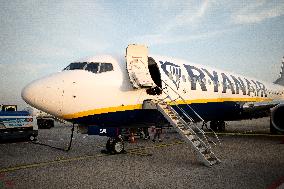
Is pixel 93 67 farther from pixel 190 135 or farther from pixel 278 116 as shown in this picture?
pixel 278 116

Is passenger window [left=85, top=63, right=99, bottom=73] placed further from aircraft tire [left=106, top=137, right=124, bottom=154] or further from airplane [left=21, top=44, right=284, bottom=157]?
aircraft tire [left=106, top=137, right=124, bottom=154]

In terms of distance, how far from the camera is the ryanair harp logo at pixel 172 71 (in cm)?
1326

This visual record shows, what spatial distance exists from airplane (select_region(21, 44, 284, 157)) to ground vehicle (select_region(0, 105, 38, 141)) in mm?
7593

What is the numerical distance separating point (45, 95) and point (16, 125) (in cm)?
944

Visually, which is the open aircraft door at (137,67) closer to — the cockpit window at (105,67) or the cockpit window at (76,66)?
the cockpit window at (105,67)

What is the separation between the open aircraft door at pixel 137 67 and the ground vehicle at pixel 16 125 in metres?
9.59

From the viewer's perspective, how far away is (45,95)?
31.7 ft

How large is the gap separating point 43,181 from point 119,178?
6.99ft

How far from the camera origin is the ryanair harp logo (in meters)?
13.3

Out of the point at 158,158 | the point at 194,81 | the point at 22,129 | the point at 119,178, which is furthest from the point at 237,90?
the point at 22,129

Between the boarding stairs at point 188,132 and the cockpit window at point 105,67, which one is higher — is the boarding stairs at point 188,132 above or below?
below

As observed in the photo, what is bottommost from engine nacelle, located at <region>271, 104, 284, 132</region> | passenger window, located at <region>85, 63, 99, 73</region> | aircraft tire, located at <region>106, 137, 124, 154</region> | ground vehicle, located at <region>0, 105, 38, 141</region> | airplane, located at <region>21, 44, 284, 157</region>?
ground vehicle, located at <region>0, 105, 38, 141</region>

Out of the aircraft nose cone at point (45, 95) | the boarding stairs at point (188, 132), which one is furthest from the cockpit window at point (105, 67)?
the boarding stairs at point (188, 132)

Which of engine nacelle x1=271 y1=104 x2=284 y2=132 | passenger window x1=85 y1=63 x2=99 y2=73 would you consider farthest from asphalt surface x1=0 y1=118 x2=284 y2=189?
passenger window x1=85 y1=63 x2=99 y2=73
